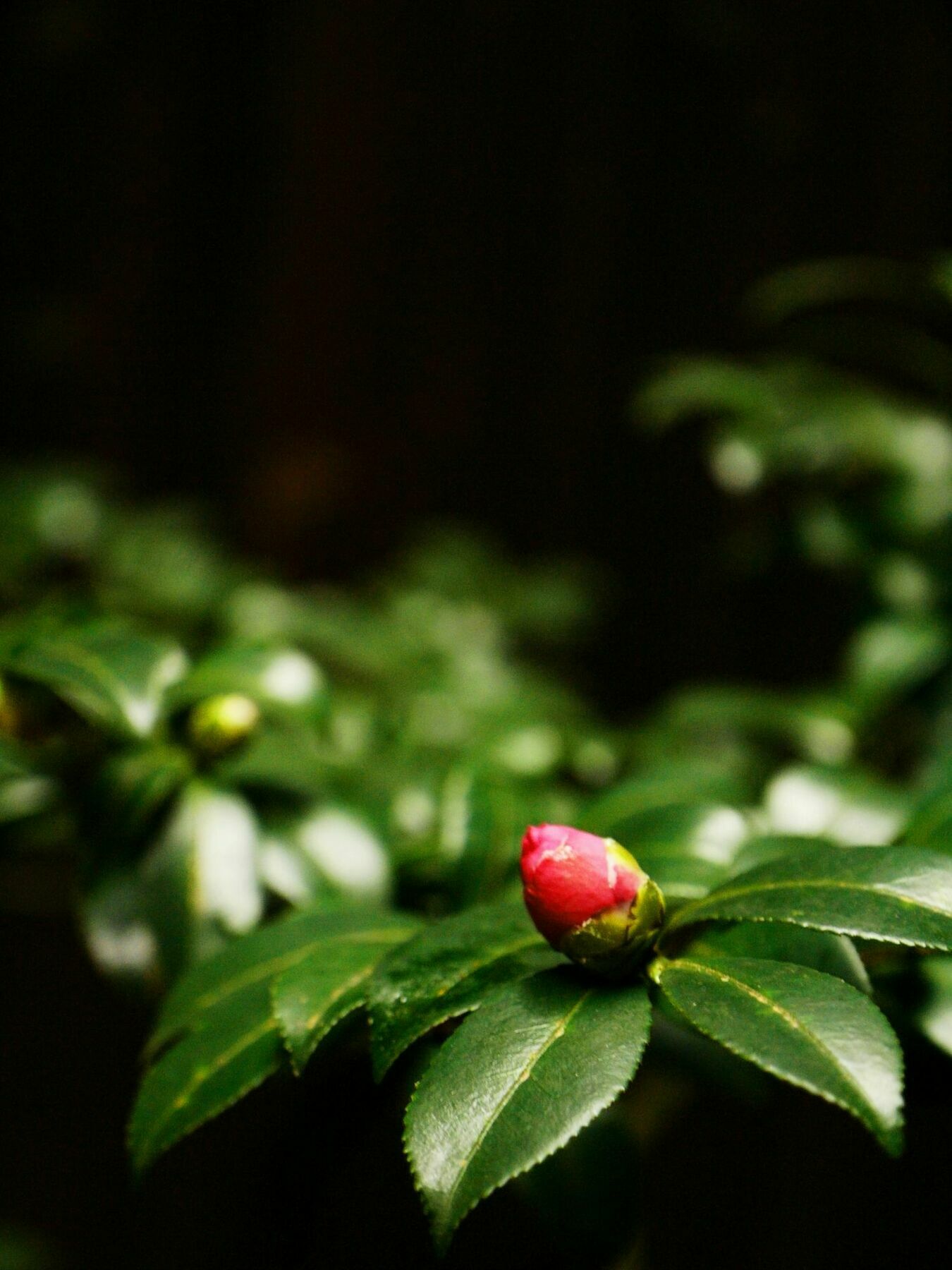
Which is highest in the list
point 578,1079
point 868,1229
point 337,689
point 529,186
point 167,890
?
point 529,186

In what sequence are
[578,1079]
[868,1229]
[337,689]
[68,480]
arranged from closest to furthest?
1. [578,1079]
2. [337,689]
3. [68,480]
4. [868,1229]

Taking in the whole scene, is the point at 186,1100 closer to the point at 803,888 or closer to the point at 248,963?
the point at 248,963

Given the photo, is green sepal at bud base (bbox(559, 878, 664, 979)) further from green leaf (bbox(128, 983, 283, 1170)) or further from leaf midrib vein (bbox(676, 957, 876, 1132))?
green leaf (bbox(128, 983, 283, 1170))

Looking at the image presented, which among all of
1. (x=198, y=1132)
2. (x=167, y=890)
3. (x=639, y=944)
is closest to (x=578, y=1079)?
(x=639, y=944)

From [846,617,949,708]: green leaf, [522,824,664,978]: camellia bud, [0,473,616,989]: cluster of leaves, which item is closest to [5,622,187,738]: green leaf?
[0,473,616,989]: cluster of leaves

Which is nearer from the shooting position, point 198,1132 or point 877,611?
point 877,611

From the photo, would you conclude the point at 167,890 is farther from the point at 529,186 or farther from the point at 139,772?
the point at 529,186

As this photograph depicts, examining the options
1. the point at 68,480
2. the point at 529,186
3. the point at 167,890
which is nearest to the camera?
the point at 167,890
